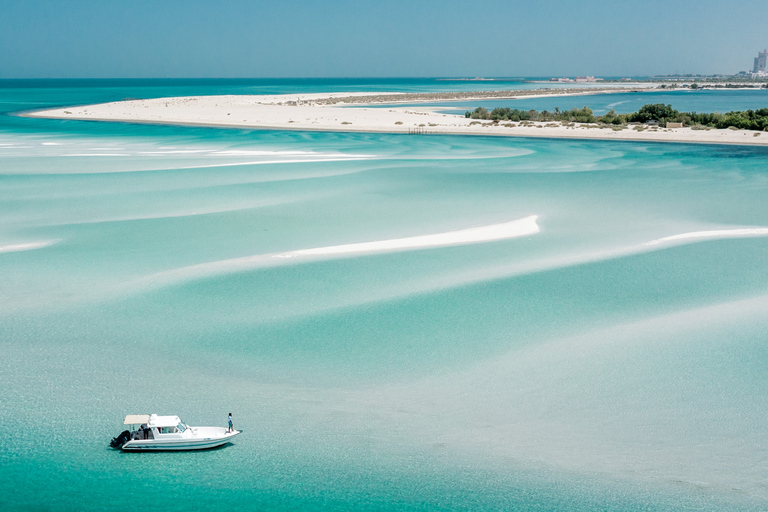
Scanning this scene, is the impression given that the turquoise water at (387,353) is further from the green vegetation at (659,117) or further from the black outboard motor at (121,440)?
the green vegetation at (659,117)

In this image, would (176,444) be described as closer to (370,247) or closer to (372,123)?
(370,247)

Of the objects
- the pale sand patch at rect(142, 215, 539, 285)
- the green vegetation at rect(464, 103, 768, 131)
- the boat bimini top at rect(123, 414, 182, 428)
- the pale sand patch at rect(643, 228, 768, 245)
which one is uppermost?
the green vegetation at rect(464, 103, 768, 131)

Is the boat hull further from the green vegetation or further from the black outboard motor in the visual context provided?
the green vegetation

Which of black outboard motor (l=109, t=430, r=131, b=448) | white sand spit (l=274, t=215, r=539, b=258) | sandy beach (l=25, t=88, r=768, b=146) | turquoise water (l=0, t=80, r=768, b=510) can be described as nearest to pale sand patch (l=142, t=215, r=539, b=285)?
white sand spit (l=274, t=215, r=539, b=258)

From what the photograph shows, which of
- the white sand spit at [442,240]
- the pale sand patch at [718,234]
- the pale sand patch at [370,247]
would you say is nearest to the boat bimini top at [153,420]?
the pale sand patch at [370,247]

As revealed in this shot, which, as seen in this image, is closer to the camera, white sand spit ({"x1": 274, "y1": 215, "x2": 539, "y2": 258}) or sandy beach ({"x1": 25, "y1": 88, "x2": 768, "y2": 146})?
white sand spit ({"x1": 274, "y1": 215, "x2": 539, "y2": 258})

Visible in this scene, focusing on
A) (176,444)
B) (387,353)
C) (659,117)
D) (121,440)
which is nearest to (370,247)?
(387,353)

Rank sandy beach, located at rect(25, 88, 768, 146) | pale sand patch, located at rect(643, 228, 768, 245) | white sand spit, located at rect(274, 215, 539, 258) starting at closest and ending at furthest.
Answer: white sand spit, located at rect(274, 215, 539, 258)
pale sand patch, located at rect(643, 228, 768, 245)
sandy beach, located at rect(25, 88, 768, 146)

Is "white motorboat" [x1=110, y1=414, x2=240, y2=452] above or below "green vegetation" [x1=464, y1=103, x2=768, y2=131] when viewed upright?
below
